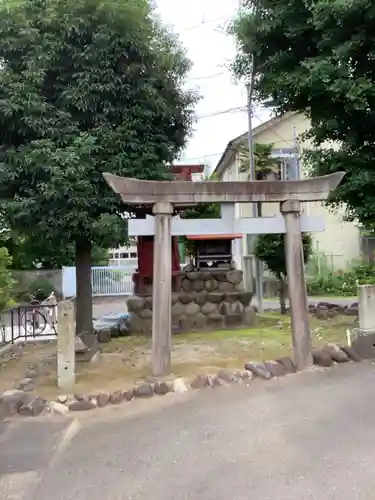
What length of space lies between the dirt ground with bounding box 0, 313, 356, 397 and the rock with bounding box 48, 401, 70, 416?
59cm

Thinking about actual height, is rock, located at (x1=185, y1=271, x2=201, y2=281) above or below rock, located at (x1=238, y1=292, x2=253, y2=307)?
above

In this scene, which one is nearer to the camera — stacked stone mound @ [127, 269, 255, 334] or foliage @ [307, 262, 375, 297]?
stacked stone mound @ [127, 269, 255, 334]

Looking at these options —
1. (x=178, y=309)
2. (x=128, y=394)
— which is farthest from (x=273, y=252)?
(x=128, y=394)

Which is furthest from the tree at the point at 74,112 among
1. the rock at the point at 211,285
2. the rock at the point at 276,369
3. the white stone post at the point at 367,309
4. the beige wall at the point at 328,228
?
the beige wall at the point at 328,228

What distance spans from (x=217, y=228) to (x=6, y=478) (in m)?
4.74

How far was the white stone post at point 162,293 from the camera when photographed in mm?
7238

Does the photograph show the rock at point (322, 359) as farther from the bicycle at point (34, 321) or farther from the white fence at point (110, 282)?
the white fence at point (110, 282)

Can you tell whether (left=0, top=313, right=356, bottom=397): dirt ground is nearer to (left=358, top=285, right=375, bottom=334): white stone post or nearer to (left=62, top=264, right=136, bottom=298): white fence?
(left=358, top=285, right=375, bottom=334): white stone post

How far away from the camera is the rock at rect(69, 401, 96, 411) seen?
20.2 ft

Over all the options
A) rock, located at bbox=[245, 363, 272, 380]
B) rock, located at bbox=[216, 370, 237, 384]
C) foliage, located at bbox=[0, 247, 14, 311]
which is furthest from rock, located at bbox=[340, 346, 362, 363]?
foliage, located at bbox=[0, 247, 14, 311]

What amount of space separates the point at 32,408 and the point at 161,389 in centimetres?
168

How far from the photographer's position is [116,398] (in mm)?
6371

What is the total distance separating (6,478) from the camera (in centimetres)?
424

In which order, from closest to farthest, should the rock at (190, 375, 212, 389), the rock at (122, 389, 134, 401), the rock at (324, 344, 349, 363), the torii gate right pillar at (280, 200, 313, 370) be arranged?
the rock at (122, 389, 134, 401) → the rock at (190, 375, 212, 389) → the torii gate right pillar at (280, 200, 313, 370) → the rock at (324, 344, 349, 363)
